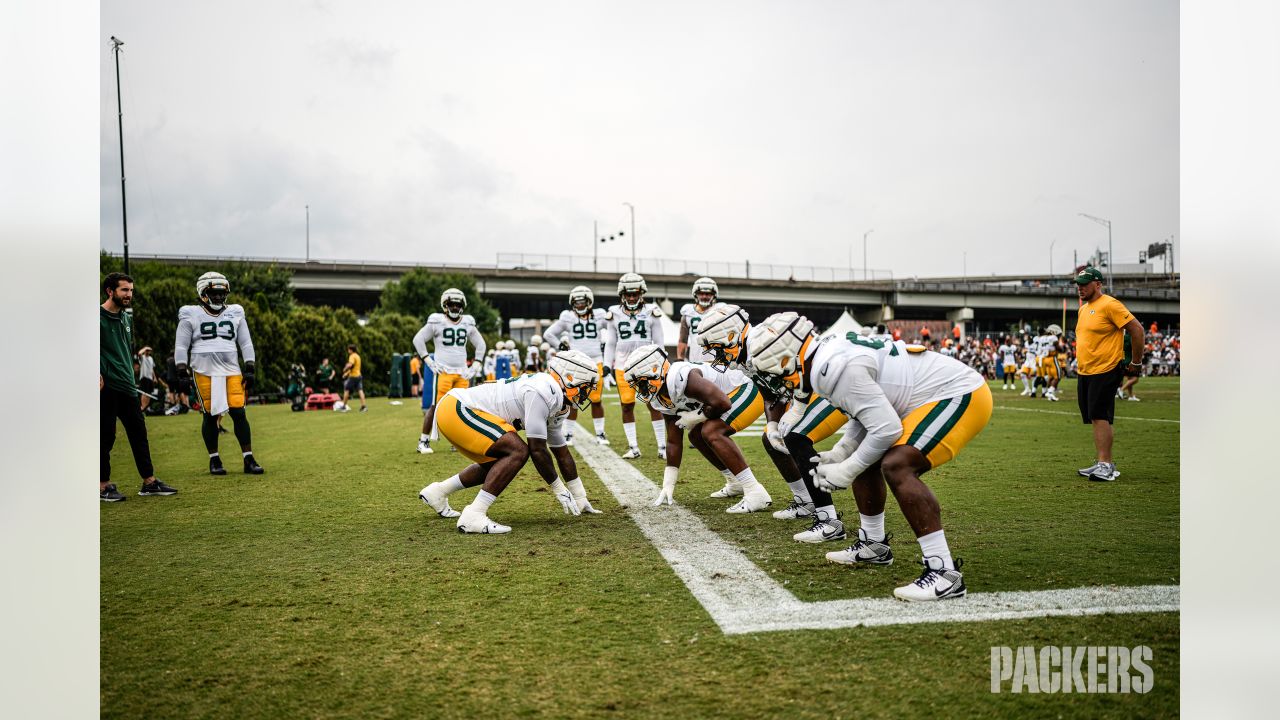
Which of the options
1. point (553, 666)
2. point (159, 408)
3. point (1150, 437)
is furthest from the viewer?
point (159, 408)

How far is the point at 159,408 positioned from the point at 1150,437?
25257 mm

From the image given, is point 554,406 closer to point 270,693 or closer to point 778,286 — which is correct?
point 270,693

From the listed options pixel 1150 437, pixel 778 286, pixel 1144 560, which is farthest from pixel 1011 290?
pixel 1144 560

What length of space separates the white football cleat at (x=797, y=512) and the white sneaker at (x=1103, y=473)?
11.4 feet

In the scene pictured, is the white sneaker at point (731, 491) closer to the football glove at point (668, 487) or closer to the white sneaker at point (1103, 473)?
the football glove at point (668, 487)

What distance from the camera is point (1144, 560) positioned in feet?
16.7

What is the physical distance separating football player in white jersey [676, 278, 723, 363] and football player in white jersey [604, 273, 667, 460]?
2.01 feet

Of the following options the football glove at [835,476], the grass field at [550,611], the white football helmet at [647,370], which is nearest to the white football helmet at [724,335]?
the white football helmet at [647,370]

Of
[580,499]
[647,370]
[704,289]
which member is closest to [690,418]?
[647,370]

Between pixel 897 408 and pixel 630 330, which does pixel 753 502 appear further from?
pixel 630 330

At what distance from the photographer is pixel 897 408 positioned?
4699 millimetres

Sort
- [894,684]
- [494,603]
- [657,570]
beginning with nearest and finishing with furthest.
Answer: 1. [894,684]
2. [494,603]
3. [657,570]

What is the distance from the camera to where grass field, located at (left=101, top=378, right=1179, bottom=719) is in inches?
126
